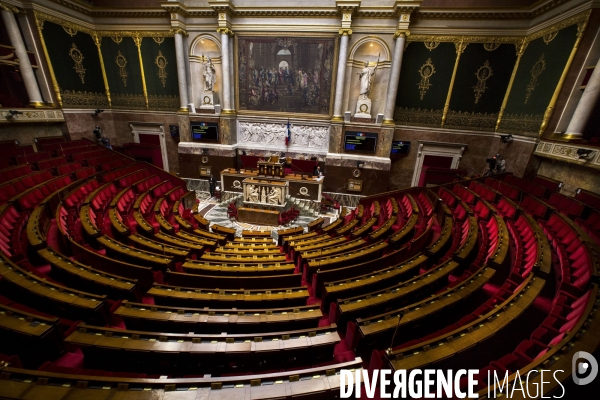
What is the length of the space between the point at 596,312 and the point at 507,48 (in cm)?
1312

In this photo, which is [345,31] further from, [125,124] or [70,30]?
[70,30]

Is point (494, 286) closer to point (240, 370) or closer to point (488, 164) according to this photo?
point (240, 370)

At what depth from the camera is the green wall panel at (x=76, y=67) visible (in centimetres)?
1167

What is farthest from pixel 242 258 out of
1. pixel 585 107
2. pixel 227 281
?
pixel 585 107

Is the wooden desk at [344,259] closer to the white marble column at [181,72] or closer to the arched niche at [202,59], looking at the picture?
the arched niche at [202,59]

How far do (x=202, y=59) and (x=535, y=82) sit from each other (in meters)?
15.9

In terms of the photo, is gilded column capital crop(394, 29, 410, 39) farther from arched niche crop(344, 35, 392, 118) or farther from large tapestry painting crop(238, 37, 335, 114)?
large tapestry painting crop(238, 37, 335, 114)

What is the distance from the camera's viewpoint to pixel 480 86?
11.7m

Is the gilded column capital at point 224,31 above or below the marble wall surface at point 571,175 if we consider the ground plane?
above

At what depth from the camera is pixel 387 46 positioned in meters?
11.9

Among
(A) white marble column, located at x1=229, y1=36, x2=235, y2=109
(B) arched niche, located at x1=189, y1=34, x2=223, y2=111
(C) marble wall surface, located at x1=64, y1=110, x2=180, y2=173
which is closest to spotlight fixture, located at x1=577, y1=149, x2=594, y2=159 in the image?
(A) white marble column, located at x1=229, y1=36, x2=235, y2=109

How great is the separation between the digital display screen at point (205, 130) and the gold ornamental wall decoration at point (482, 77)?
13.5m

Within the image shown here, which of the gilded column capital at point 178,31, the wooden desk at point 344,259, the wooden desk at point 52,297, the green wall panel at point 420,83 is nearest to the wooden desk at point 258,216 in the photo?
the wooden desk at point 344,259

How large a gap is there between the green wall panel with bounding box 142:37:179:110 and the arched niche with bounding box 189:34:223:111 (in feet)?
3.64
